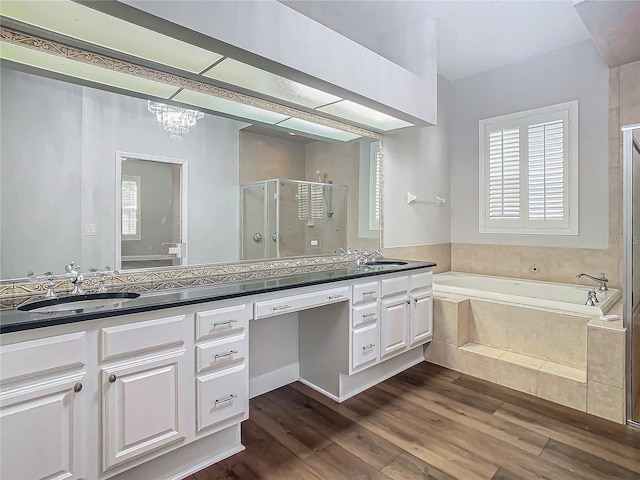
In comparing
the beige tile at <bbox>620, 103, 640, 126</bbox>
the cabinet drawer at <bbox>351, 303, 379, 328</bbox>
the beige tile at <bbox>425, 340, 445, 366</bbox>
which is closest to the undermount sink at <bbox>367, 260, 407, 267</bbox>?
the cabinet drawer at <bbox>351, 303, 379, 328</bbox>

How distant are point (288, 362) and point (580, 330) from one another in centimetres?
219

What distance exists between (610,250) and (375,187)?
2.30 meters

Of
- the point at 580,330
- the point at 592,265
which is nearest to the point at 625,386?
the point at 580,330

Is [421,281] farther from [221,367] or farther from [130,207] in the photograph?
[130,207]

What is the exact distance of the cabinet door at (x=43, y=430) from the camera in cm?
122

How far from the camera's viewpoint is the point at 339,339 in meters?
2.51

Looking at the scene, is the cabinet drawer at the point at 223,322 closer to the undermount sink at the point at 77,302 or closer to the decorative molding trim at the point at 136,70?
the undermount sink at the point at 77,302

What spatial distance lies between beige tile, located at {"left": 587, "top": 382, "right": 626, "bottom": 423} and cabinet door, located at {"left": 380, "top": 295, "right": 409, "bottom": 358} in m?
1.23

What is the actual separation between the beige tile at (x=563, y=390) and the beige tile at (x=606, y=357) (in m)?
0.12

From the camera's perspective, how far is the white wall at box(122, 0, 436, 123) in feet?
5.42

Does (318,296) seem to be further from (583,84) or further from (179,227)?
(583,84)

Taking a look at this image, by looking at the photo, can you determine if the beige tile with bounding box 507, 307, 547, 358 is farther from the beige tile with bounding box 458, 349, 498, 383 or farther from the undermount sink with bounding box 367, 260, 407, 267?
the undermount sink with bounding box 367, 260, 407, 267

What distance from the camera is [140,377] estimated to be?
152 cm

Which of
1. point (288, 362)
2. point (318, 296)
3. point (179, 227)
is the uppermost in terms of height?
point (179, 227)
